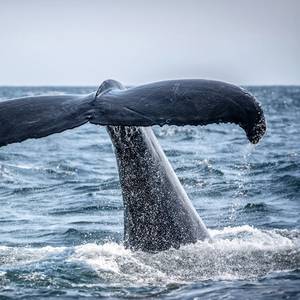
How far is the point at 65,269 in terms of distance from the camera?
718 centimetres

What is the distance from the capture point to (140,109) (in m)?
5.91

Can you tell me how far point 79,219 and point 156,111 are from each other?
506 centimetres

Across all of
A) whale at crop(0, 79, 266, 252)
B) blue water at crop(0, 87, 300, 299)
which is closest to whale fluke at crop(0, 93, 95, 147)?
whale at crop(0, 79, 266, 252)

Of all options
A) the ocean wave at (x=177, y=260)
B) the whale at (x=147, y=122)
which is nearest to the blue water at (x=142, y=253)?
the ocean wave at (x=177, y=260)

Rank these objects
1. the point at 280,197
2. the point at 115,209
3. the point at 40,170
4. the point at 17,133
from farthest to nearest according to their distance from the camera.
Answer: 1. the point at 40,170
2. the point at 280,197
3. the point at 115,209
4. the point at 17,133

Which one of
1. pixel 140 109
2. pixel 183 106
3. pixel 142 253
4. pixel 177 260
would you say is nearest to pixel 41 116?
pixel 140 109

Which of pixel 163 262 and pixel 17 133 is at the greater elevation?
pixel 17 133

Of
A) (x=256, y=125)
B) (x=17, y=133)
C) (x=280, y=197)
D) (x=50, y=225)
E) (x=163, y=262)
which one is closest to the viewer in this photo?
(x=256, y=125)

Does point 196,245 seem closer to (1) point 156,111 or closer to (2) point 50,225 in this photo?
(1) point 156,111

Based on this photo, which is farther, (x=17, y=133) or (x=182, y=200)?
(x=182, y=200)

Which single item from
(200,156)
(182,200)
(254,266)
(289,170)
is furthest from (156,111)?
(200,156)

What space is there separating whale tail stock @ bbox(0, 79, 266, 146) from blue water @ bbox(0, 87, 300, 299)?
4.27 feet

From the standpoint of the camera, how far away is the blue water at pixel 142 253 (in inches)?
255

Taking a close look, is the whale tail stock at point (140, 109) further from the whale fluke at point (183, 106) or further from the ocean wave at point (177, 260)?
the ocean wave at point (177, 260)
